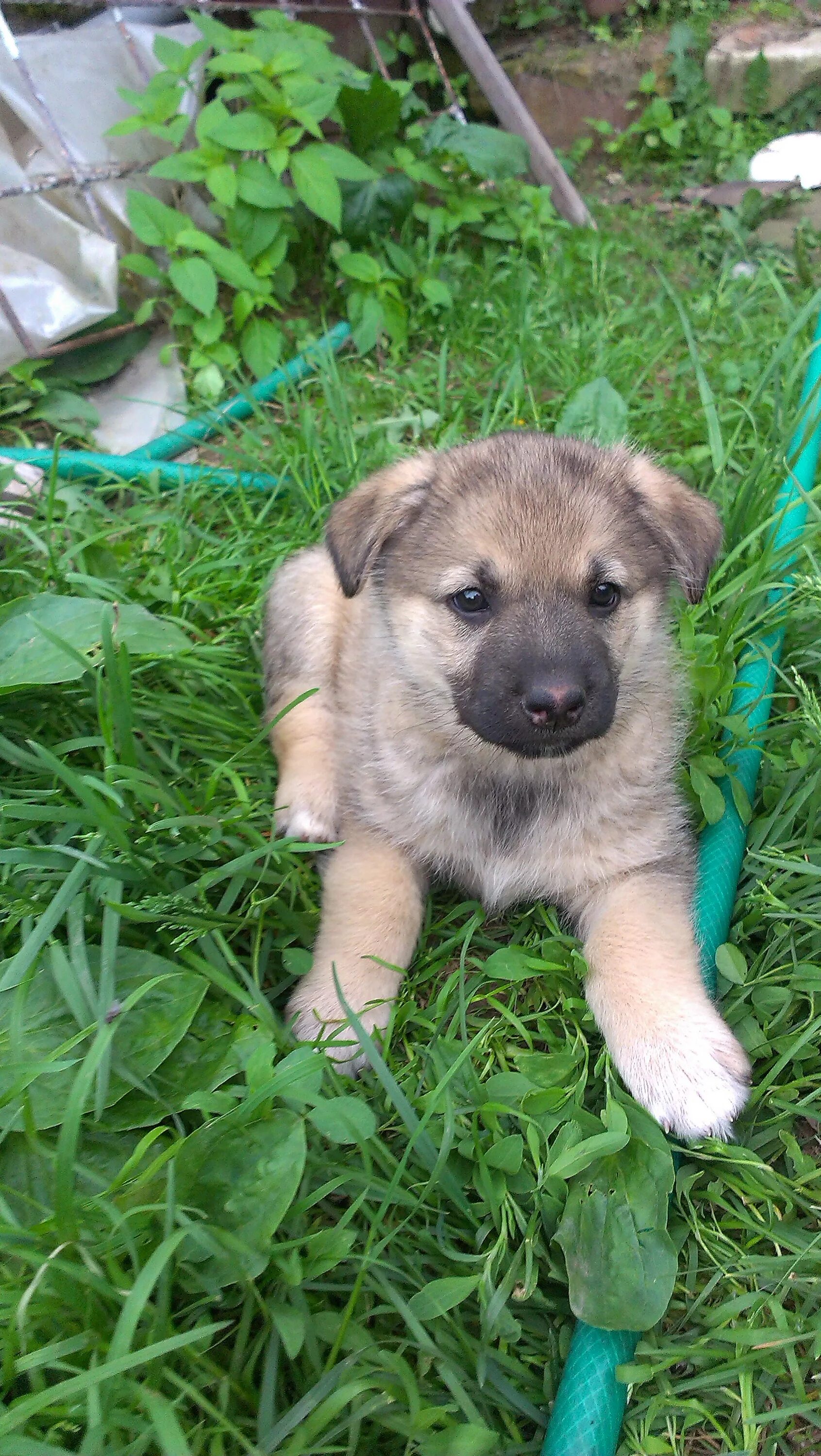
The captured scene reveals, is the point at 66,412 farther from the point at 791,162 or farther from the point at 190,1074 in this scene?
the point at 791,162

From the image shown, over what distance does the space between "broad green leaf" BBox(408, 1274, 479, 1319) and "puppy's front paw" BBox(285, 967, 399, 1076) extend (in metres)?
0.44

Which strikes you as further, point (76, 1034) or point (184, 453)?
point (184, 453)

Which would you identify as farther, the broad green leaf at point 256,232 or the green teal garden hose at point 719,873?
the broad green leaf at point 256,232

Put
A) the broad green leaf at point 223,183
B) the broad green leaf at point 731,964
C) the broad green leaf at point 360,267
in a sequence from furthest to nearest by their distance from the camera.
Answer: the broad green leaf at point 360,267 → the broad green leaf at point 223,183 → the broad green leaf at point 731,964

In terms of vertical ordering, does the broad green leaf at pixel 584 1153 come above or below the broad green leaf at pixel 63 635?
below

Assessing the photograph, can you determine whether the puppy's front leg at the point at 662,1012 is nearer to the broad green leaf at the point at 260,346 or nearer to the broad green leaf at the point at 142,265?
the broad green leaf at the point at 260,346

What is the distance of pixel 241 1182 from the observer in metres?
1.46

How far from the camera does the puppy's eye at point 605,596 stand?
1976mm

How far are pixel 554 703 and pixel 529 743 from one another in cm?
13

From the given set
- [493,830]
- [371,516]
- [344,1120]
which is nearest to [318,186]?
[371,516]

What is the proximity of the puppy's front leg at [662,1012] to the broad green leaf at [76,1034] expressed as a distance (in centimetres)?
82

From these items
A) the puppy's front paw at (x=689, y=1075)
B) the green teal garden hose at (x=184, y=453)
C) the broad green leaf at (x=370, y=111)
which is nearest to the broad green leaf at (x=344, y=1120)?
the puppy's front paw at (x=689, y=1075)

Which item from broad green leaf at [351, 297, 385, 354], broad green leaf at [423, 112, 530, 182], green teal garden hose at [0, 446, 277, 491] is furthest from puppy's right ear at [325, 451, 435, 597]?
broad green leaf at [423, 112, 530, 182]

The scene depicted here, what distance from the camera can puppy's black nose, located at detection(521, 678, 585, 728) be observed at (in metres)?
1.72
